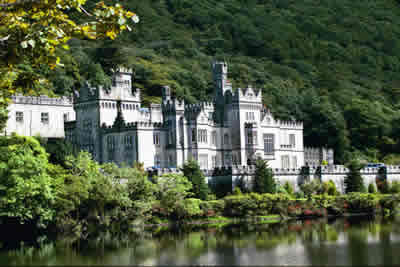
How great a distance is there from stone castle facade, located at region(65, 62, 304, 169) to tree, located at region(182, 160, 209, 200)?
9477 mm

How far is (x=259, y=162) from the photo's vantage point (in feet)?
226

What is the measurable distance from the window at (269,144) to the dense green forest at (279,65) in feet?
68.8

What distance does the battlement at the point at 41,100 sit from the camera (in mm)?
77875

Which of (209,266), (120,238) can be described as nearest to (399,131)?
(120,238)

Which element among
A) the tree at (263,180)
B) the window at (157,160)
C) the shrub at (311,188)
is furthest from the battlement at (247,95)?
the shrub at (311,188)

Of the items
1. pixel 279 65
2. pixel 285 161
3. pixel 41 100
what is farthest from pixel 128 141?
pixel 279 65

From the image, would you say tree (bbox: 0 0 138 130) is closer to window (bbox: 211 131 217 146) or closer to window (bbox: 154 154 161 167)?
window (bbox: 154 154 161 167)

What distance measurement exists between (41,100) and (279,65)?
295 feet

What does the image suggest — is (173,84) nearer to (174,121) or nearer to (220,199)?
(174,121)

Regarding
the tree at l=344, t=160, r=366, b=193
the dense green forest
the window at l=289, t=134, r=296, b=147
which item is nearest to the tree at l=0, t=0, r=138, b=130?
the tree at l=344, t=160, r=366, b=193

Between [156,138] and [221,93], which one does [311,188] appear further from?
[221,93]

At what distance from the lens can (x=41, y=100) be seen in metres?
79.8

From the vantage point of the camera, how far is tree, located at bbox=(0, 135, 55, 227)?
161 feet

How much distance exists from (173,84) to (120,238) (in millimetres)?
72180
